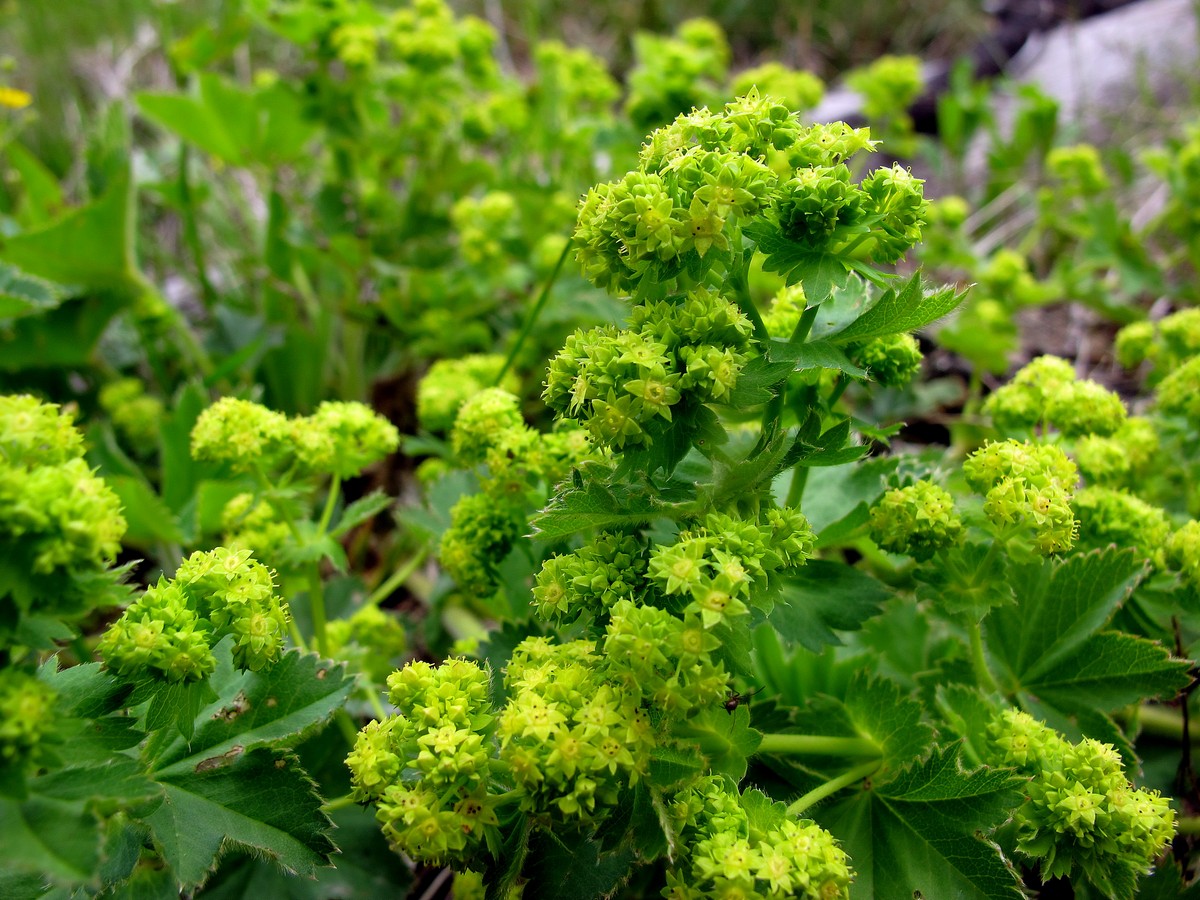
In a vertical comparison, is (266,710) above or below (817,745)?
below

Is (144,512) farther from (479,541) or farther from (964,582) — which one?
(964,582)

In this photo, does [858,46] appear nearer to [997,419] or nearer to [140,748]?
[997,419]

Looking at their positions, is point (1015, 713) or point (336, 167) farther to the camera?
point (336, 167)

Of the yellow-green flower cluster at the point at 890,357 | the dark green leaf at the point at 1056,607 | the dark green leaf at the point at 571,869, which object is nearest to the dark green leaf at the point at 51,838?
the dark green leaf at the point at 571,869

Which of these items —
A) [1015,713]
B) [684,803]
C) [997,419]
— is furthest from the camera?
[997,419]

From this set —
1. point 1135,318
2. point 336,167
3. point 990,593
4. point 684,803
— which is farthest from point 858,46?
point 684,803

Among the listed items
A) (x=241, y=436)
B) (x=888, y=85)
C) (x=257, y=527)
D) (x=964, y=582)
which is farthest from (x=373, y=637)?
(x=888, y=85)
